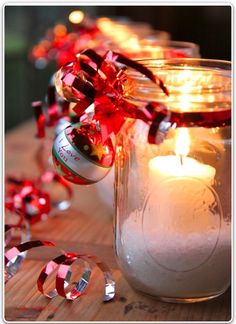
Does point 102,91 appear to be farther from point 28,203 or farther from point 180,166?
point 28,203

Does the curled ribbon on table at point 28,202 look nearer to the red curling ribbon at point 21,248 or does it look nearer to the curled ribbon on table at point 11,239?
the curled ribbon on table at point 11,239

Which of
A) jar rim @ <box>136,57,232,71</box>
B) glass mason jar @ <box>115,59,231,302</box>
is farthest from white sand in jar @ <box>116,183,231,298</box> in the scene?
jar rim @ <box>136,57,232,71</box>

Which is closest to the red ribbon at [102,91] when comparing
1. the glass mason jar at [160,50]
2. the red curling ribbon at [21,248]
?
the red curling ribbon at [21,248]

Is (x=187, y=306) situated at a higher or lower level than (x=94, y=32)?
lower

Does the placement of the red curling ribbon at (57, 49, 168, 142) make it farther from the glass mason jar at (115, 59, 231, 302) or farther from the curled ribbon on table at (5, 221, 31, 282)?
the curled ribbon on table at (5, 221, 31, 282)

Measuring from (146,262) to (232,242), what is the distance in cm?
8

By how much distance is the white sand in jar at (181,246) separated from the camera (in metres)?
0.53

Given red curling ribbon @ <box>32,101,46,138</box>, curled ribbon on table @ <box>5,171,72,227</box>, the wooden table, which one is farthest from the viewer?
curled ribbon on table @ <box>5,171,72,227</box>

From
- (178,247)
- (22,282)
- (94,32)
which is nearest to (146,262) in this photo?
(178,247)

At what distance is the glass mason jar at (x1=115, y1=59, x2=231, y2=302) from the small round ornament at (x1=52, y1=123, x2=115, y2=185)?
0.03m

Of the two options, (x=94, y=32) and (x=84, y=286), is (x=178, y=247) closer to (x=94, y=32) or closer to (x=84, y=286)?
(x=84, y=286)

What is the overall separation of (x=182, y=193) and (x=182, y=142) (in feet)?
0.15

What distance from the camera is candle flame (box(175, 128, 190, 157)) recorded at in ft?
1.75

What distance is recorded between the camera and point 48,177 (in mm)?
875
